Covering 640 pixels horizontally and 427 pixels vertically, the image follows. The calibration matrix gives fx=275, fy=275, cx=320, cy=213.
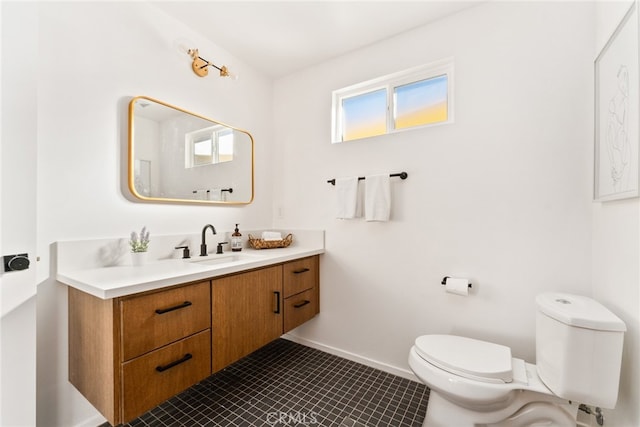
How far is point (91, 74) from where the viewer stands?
148 centimetres

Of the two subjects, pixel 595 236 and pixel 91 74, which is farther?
pixel 91 74

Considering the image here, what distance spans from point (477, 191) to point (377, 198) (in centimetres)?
61

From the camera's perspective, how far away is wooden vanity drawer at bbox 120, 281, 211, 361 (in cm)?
111

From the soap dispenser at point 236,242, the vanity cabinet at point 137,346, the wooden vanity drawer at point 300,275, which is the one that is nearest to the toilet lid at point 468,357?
the wooden vanity drawer at point 300,275

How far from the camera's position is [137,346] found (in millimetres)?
1139

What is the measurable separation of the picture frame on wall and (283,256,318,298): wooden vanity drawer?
68.1 inches

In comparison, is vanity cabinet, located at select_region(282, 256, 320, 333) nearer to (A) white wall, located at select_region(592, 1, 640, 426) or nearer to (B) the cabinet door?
(B) the cabinet door

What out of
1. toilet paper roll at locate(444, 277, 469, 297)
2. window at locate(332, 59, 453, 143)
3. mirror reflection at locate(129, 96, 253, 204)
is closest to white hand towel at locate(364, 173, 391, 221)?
window at locate(332, 59, 453, 143)

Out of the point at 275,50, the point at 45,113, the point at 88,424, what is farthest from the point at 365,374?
the point at 275,50

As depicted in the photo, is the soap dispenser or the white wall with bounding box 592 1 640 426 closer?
the white wall with bounding box 592 1 640 426

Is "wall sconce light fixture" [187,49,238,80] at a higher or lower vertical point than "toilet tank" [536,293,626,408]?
higher

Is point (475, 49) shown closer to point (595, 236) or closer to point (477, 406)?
point (595, 236)

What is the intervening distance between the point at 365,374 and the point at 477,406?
87 centimetres

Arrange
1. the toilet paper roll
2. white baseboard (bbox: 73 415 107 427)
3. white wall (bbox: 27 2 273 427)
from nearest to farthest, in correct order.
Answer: white wall (bbox: 27 2 273 427) < white baseboard (bbox: 73 415 107 427) < the toilet paper roll
